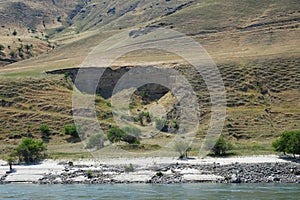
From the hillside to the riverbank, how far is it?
542 centimetres

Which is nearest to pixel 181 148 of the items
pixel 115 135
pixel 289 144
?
pixel 115 135

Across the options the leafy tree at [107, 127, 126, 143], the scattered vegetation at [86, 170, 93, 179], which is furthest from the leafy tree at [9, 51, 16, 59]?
the scattered vegetation at [86, 170, 93, 179]

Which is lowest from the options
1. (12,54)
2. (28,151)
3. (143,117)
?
(28,151)

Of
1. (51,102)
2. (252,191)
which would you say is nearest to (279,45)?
(51,102)

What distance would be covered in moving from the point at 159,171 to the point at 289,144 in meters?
13.4

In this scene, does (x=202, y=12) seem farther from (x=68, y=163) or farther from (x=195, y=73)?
(x=68, y=163)

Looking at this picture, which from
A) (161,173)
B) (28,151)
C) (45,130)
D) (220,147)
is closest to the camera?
(161,173)

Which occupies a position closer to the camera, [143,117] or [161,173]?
[161,173]

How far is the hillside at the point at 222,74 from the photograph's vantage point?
194ft

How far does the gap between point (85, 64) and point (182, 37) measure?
28.9m

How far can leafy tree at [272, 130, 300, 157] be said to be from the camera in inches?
1781

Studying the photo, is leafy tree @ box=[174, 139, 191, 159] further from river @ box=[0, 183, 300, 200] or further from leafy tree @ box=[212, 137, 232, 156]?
river @ box=[0, 183, 300, 200]

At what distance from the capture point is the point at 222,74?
7412 cm

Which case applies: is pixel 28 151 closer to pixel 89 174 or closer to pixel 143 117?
pixel 89 174
